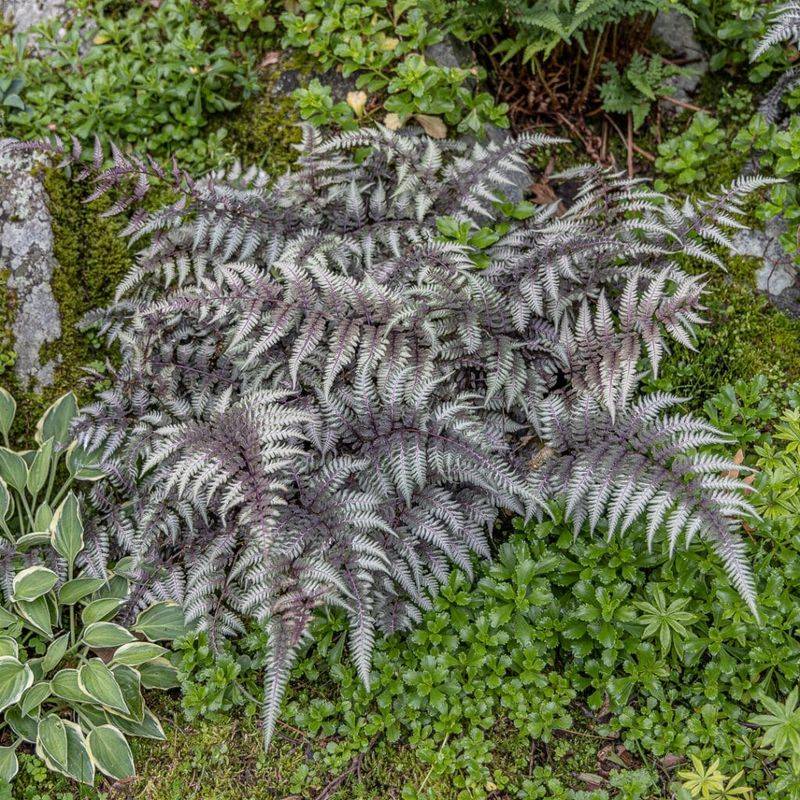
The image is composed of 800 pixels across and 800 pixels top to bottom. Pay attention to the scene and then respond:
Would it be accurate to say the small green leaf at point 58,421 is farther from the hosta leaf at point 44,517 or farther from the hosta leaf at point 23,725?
the hosta leaf at point 23,725

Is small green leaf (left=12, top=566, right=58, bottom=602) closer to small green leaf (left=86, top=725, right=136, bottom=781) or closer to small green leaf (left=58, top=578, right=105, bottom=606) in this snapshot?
small green leaf (left=58, top=578, right=105, bottom=606)

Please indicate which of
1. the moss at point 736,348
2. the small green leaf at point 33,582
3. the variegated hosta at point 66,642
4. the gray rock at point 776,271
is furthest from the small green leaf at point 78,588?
the gray rock at point 776,271

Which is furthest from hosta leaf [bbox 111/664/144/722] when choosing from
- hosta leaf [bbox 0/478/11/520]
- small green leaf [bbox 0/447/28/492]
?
small green leaf [bbox 0/447/28/492]

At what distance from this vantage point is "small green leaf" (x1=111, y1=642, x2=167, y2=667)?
3533 millimetres

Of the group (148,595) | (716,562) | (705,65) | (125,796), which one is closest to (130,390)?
(148,595)

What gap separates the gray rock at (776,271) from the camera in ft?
14.0

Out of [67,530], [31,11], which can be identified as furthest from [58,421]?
[31,11]

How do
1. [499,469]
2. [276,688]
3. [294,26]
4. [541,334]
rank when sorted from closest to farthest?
[276,688], [499,469], [541,334], [294,26]

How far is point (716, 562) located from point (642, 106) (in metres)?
3.04

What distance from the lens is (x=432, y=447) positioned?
3426mm

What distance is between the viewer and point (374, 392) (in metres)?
3.53

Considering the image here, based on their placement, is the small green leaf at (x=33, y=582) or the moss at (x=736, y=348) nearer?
the small green leaf at (x=33, y=582)

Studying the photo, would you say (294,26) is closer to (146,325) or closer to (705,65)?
(146,325)

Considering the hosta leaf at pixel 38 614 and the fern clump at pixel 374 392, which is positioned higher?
the fern clump at pixel 374 392
